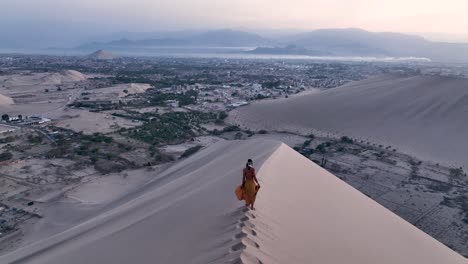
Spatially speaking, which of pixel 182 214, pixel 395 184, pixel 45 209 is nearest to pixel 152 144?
pixel 45 209

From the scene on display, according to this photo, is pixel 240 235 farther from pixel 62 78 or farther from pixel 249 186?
pixel 62 78

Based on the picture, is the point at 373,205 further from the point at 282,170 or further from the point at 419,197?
the point at 419,197

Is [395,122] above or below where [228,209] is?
below

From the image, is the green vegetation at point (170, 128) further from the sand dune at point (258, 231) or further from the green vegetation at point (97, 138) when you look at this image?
the sand dune at point (258, 231)

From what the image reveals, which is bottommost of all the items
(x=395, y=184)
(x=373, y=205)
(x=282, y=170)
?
(x=395, y=184)

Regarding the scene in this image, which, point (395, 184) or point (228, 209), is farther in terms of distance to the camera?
point (395, 184)

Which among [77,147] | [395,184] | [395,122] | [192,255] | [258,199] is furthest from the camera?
[395,122]

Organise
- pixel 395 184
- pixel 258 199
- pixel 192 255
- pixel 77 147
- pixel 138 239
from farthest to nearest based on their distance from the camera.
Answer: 1. pixel 77 147
2. pixel 395 184
3. pixel 258 199
4. pixel 138 239
5. pixel 192 255
